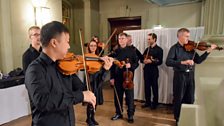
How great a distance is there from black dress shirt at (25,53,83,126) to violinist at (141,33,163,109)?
2.51 metres

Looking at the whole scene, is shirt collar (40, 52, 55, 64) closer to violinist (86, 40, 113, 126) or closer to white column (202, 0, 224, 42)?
violinist (86, 40, 113, 126)

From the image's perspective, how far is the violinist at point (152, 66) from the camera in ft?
11.4

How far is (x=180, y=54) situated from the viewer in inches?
109

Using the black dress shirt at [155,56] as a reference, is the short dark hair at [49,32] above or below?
above

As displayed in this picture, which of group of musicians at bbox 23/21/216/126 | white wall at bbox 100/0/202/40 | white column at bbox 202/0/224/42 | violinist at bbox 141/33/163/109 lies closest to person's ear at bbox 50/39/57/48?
group of musicians at bbox 23/21/216/126

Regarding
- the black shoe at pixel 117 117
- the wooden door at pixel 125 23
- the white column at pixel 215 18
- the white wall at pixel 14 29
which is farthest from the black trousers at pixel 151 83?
the wooden door at pixel 125 23

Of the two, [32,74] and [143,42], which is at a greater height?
[143,42]

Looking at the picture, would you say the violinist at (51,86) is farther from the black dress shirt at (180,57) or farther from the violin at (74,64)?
the black dress shirt at (180,57)

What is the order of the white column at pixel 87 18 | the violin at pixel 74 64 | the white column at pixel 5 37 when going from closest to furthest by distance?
1. the violin at pixel 74 64
2. the white column at pixel 5 37
3. the white column at pixel 87 18

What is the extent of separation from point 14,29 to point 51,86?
2.89m

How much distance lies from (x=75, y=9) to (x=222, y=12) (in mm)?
4166

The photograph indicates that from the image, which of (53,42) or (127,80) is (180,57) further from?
(53,42)

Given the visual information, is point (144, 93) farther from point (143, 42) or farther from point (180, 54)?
point (180, 54)

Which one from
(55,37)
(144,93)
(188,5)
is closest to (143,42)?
(144,93)
